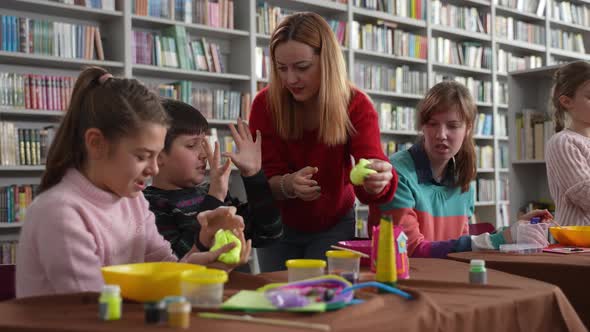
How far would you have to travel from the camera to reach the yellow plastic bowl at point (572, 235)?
6.33ft

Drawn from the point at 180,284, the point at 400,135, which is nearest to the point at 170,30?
the point at 400,135

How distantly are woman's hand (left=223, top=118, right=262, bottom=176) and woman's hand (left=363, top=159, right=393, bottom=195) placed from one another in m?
0.38

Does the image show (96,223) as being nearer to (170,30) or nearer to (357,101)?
(357,101)

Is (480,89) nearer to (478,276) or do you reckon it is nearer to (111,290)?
(478,276)

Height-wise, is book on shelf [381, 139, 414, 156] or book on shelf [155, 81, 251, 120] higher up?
book on shelf [155, 81, 251, 120]

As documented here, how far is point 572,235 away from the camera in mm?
1948

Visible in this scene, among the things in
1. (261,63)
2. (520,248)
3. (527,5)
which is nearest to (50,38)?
(261,63)

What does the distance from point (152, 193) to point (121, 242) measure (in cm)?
53

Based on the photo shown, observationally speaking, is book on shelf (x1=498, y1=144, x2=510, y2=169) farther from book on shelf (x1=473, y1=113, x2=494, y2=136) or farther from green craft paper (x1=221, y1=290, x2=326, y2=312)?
green craft paper (x1=221, y1=290, x2=326, y2=312)

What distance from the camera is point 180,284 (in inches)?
39.8

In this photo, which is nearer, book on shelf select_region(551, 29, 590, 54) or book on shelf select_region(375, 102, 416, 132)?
book on shelf select_region(375, 102, 416, 132)

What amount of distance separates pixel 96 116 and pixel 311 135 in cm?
89

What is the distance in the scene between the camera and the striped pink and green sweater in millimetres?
1991

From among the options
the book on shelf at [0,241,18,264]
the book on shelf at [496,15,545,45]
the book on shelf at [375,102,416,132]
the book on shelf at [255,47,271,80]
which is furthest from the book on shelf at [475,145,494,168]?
the book on shelf at [0,241,18,264]
